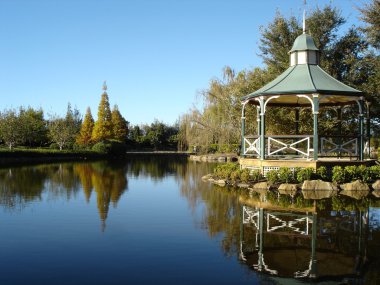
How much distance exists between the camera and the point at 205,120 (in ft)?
131

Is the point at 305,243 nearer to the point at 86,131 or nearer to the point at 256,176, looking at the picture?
the point at 256,176

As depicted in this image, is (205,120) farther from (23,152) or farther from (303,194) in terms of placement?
(303,194)

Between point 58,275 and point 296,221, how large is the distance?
540 cm

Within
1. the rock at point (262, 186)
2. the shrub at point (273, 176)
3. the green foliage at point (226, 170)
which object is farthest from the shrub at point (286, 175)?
the green foliage at point (226, 170)

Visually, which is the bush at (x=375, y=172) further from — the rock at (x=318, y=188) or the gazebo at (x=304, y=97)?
the rock at (x=318, y=188)

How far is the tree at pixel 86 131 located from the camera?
50000 mm

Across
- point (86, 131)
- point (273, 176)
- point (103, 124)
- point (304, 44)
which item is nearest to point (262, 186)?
point (273, 176)

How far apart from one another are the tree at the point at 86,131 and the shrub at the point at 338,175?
38.3 meters

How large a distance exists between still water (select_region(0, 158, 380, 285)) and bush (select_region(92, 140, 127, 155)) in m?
30.9

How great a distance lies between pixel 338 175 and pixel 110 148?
33.2 m

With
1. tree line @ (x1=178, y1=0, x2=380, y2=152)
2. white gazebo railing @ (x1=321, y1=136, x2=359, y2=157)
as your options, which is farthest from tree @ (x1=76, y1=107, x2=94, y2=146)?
white gazebo railing @ (x1=321, y1=136, x2=359, y2=157)

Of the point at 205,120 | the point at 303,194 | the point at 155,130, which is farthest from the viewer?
the point at 155,130

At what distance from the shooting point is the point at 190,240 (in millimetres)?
7590

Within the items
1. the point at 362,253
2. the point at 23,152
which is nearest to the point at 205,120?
the point at 23,152
